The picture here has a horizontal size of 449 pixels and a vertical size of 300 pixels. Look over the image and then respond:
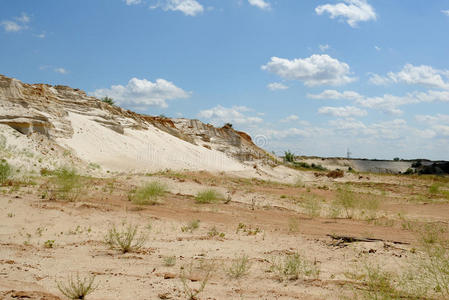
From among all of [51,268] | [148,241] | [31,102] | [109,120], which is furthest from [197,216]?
[109,120]

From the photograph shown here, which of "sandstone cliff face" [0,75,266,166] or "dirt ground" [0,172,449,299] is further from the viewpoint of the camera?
Result: "sandstone cliff face" [0,75,266,166]

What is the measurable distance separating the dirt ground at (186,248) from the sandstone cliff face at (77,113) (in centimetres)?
776

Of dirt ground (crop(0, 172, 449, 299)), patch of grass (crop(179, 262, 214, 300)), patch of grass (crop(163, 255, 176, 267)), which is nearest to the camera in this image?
patch of grass (crop(179, 262, 214, 300))

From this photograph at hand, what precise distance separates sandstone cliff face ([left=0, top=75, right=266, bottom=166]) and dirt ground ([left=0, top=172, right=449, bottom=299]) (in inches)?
306

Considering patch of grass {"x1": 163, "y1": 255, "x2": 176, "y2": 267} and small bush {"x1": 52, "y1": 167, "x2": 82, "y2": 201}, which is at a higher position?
small bush {"x1": 52, "y1": 167, "x2": 82, "y2": 201}

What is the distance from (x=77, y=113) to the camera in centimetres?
2600

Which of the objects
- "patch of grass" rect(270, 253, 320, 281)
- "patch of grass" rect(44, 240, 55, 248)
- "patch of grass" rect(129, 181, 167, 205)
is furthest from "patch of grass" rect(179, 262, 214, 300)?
"patch of grass" rect(129, 181, 167, 205)

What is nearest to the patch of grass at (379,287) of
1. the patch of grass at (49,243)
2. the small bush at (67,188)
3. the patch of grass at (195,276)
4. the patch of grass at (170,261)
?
the patch of grass at (195,276)

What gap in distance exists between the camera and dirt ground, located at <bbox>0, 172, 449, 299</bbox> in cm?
457

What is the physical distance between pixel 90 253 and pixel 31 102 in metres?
17.6

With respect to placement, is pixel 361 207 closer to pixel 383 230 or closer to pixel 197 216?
pixel 383 230

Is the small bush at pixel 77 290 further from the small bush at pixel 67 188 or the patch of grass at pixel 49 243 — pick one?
the small bush at pixel 67 188

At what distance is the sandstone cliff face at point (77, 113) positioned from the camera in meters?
18.6

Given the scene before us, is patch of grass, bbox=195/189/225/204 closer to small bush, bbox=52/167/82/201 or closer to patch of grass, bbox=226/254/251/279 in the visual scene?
small bush, bbox=52/167/82/201
